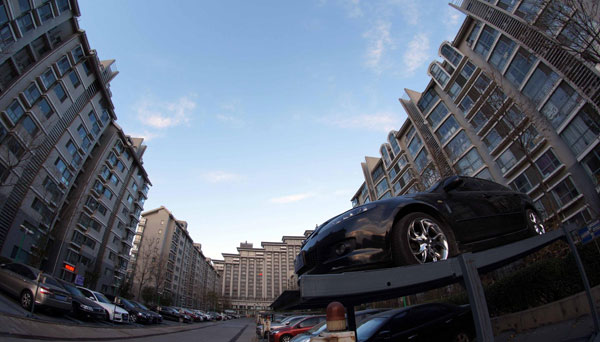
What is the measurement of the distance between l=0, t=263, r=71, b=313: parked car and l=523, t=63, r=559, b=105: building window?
3047 cm

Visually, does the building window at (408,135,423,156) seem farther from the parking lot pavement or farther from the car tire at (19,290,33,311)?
the car tire at (19,290,33,311)

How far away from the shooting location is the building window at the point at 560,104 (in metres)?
18.3

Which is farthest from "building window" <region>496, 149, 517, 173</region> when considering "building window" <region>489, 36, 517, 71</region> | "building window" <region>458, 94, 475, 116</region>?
"building window" <region>489, 36, 517, 71</region>

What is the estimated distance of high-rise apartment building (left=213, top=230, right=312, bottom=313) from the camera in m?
129

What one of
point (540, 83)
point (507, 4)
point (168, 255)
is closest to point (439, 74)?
point (507, 4)

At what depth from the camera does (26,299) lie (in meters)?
9.18

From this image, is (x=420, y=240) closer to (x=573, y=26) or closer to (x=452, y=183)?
(x=452, y=183)

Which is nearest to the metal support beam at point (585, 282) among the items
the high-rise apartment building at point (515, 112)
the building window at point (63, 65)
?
the high-rise apartment building at point (515, 112)

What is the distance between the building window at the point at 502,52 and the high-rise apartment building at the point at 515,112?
0.09m

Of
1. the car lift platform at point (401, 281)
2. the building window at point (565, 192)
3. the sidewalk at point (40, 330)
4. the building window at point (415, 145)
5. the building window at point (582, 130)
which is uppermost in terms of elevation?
the building window at point (415, 145)

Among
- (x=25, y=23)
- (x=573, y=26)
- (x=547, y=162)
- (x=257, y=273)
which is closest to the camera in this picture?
(x=573, y=26)

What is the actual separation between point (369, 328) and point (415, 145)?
117ft

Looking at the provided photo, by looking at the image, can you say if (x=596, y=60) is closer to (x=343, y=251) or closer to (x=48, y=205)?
(x=343, y=251)

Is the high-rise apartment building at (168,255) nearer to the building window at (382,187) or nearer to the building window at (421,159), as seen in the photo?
the building window at (382,187)
